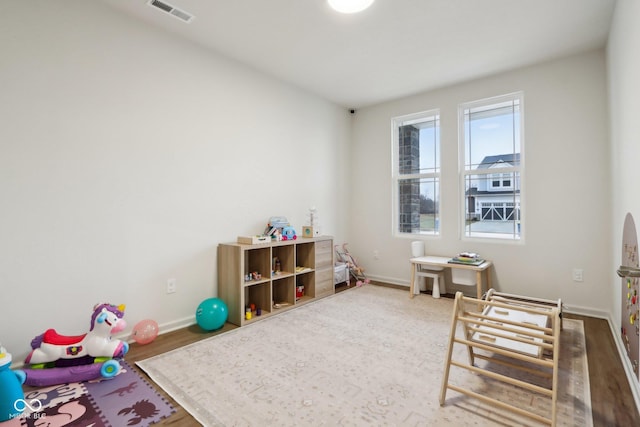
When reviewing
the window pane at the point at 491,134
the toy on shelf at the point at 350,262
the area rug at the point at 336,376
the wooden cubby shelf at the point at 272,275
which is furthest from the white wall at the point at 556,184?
the wooden cubby shelf at the point at 272,275

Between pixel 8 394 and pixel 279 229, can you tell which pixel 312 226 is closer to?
pixel 279 229

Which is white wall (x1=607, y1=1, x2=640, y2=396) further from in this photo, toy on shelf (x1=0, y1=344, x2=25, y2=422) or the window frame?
toy on shelf (x1=0, y1=344, x2=25, y2=422)

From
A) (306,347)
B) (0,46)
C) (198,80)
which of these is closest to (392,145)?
(198,80)

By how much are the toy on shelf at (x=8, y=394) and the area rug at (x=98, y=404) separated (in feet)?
0.12

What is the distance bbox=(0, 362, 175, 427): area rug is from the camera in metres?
1.57

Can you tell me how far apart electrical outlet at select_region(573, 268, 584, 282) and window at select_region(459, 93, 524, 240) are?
615 mm

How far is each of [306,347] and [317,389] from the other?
0.58 metres

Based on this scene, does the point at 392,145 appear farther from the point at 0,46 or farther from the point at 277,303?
the point at 0,46

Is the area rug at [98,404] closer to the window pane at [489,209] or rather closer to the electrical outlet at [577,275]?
the window pane at [489,209]

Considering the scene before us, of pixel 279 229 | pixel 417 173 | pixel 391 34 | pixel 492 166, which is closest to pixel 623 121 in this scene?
pixel 492 166

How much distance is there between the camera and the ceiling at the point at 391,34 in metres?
2.48

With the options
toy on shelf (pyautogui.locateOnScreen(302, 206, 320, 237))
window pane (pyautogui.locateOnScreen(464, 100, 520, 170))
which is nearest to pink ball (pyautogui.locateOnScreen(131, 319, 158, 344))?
toy on shelf (pyautogui.locateOnScreen(302, 206, 320, 237))

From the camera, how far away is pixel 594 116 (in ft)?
10.3

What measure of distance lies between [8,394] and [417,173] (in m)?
4.35
